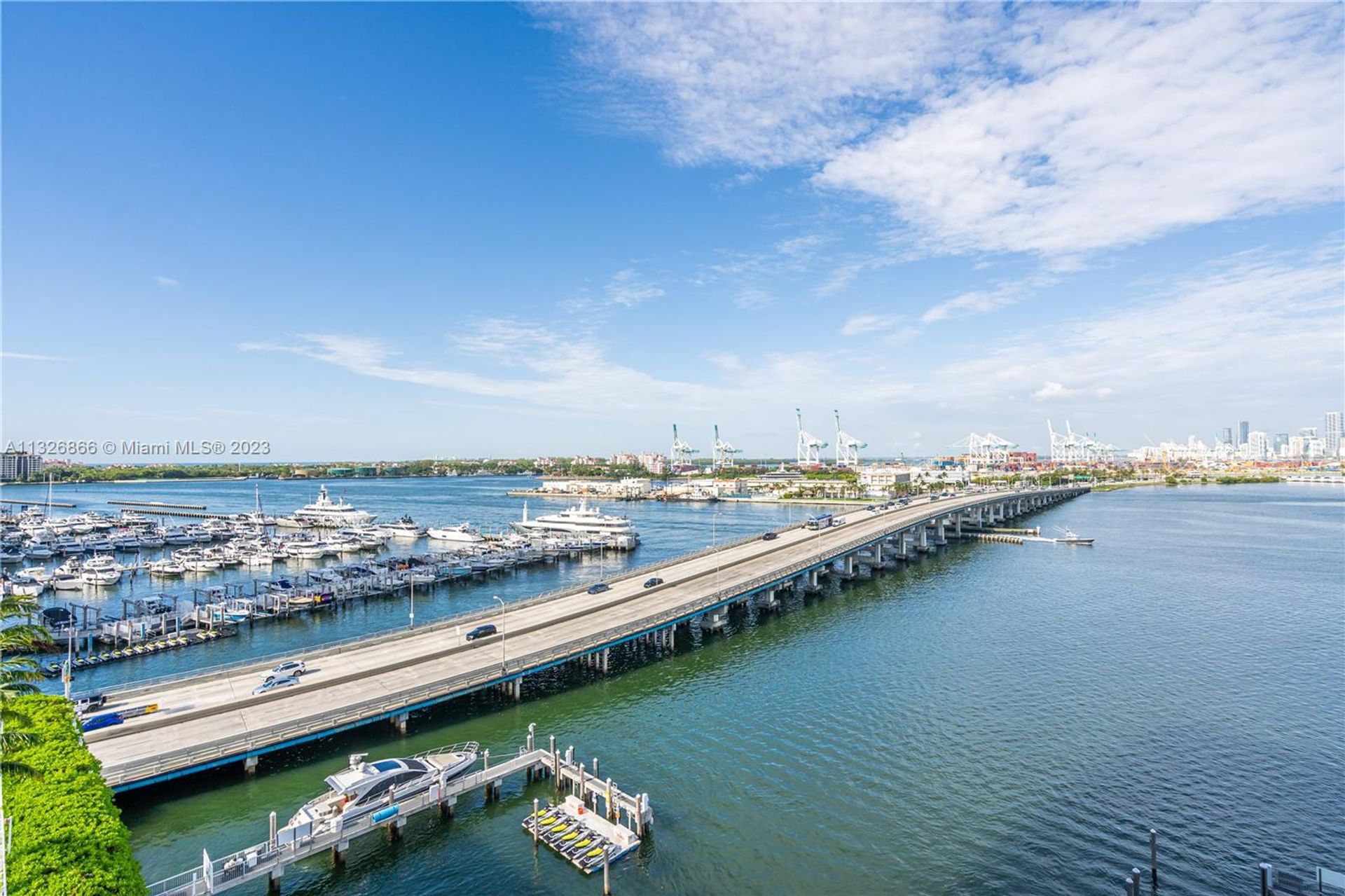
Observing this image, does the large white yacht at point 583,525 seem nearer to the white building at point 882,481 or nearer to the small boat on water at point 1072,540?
the small boat on water at point 1072,540

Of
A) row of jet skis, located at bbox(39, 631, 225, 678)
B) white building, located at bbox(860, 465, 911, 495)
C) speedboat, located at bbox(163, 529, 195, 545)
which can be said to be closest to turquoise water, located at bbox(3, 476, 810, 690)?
row of jet skis, located at bbox(39, 631, 225, 678)

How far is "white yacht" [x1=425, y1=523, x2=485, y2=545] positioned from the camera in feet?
293

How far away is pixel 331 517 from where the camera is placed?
109750mm

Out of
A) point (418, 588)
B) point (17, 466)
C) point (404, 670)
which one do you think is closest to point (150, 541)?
point (418, 588)

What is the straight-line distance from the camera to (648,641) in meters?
43.5

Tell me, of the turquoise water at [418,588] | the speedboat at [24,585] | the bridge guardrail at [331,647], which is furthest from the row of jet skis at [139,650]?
the speedboat at [24,585]

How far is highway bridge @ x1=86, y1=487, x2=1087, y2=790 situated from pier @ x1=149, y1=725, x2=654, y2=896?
4.67 meters

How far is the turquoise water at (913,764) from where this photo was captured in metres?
20.2

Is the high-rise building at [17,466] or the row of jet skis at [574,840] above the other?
the high-rise building at [17,466]

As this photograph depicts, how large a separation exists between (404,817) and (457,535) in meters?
71.5

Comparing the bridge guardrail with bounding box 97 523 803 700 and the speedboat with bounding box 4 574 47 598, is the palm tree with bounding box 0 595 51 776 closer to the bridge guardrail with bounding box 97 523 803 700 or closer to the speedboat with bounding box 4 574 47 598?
the bridge guardrail with bounding box 97 523 803 700

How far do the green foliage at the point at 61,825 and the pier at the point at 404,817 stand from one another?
4.98 meters

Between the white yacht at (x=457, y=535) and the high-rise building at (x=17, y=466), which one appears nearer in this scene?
the white yacht at (x=457, y=535)

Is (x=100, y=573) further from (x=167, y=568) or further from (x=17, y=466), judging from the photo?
(x=17, y=466)
